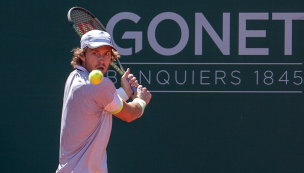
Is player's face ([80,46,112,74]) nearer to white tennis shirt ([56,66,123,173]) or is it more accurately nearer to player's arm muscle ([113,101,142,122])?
white tennis shirt ([56,66,123,173])

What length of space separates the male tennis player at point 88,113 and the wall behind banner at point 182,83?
1724mm

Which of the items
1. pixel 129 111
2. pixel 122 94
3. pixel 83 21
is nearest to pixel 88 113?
pixel 129 111

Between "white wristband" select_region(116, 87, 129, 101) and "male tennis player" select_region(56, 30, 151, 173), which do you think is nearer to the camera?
"male tennis player" select_region(56, 30, 151, 173)

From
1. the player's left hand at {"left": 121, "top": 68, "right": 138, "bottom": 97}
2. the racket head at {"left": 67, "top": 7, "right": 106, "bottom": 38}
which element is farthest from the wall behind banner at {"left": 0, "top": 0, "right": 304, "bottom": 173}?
the player's left hand at {"left": 121, "top": 68, "right": 138, "bottom": 97}

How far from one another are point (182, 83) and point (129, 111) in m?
1.73

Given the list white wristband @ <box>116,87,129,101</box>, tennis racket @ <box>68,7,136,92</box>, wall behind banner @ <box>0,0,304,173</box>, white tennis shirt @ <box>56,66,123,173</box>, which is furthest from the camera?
wall behind banner @ <box>0,0,304,173</box>

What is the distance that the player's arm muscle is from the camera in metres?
2.19

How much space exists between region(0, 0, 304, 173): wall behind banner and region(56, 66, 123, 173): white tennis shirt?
5.84 feet

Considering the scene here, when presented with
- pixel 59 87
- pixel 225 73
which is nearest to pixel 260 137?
pixel 225 73

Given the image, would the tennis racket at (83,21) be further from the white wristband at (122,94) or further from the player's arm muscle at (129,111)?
the player's arm muscle at (129,111)

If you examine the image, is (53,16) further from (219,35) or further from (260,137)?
(260,137)

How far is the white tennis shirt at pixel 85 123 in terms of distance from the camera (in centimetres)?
205

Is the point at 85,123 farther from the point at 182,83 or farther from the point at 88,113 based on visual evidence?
the point at 182,83

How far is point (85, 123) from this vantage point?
2.09m
